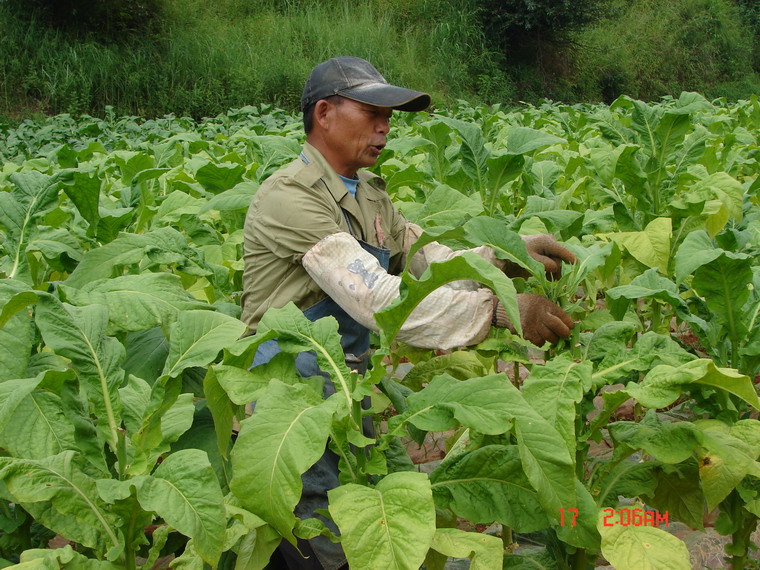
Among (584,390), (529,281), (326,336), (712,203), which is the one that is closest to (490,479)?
(584,390)

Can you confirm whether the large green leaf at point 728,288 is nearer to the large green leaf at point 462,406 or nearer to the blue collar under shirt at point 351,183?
the large green leaf at point 462,406

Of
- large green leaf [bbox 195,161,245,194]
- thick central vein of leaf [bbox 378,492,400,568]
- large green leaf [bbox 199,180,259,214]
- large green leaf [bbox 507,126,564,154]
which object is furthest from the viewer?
large green leaf [bbox 195,161,245,194]

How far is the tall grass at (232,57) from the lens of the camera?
59.4 ft

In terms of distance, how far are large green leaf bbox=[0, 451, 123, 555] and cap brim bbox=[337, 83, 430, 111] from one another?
1.46 meters

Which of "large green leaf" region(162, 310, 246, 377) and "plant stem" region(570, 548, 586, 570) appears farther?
"plant stem" region(570, 548, 586, 570)

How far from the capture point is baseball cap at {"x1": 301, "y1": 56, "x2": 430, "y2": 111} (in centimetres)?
261

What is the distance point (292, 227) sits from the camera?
7.89 feet

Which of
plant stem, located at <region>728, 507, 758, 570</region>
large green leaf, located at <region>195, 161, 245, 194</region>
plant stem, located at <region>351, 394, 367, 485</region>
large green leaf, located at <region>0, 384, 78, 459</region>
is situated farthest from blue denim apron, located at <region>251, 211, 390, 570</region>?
large green leaf, located at <region>195, 161, 245, 194</region>

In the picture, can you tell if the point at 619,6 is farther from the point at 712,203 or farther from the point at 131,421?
the point at 131,421

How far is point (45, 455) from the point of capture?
5.77 feet

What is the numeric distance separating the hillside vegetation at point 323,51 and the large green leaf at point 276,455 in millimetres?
17134

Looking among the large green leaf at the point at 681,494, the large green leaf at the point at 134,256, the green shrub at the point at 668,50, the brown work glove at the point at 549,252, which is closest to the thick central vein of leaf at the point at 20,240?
the large green leaf at the point at 134,256

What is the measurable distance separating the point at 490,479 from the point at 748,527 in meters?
0.85
